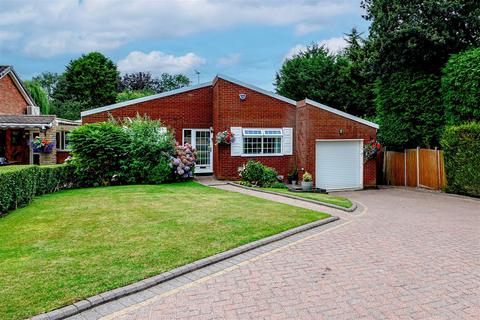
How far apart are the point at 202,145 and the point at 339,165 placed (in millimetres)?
6754

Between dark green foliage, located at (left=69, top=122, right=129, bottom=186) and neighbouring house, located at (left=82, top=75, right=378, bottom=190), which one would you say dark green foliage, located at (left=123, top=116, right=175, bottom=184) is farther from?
neighbouring house, located at (left=82, top=75, right=378, bottom=190)

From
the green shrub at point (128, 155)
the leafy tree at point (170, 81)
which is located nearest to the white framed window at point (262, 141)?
the green shrub at point (128, 155)

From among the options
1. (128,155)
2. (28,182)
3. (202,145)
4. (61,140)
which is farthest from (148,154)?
(61,140)

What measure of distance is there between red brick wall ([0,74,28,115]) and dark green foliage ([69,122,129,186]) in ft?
45.4

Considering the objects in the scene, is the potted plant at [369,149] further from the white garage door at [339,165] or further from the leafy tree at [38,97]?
the leafy tree at [38,97]

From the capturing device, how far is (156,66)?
2076 inches

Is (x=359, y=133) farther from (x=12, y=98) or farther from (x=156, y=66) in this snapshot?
(x=156, y=66)

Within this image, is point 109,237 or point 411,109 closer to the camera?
point 109,237

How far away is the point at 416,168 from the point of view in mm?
19031

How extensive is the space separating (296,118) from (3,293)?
15.6m

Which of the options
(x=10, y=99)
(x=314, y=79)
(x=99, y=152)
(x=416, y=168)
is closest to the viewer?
(x=99, y=152)

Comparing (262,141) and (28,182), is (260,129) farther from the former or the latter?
(28,182)

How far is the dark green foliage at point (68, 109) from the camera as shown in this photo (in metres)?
40.9

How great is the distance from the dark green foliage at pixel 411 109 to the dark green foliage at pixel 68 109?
32.9 metres
